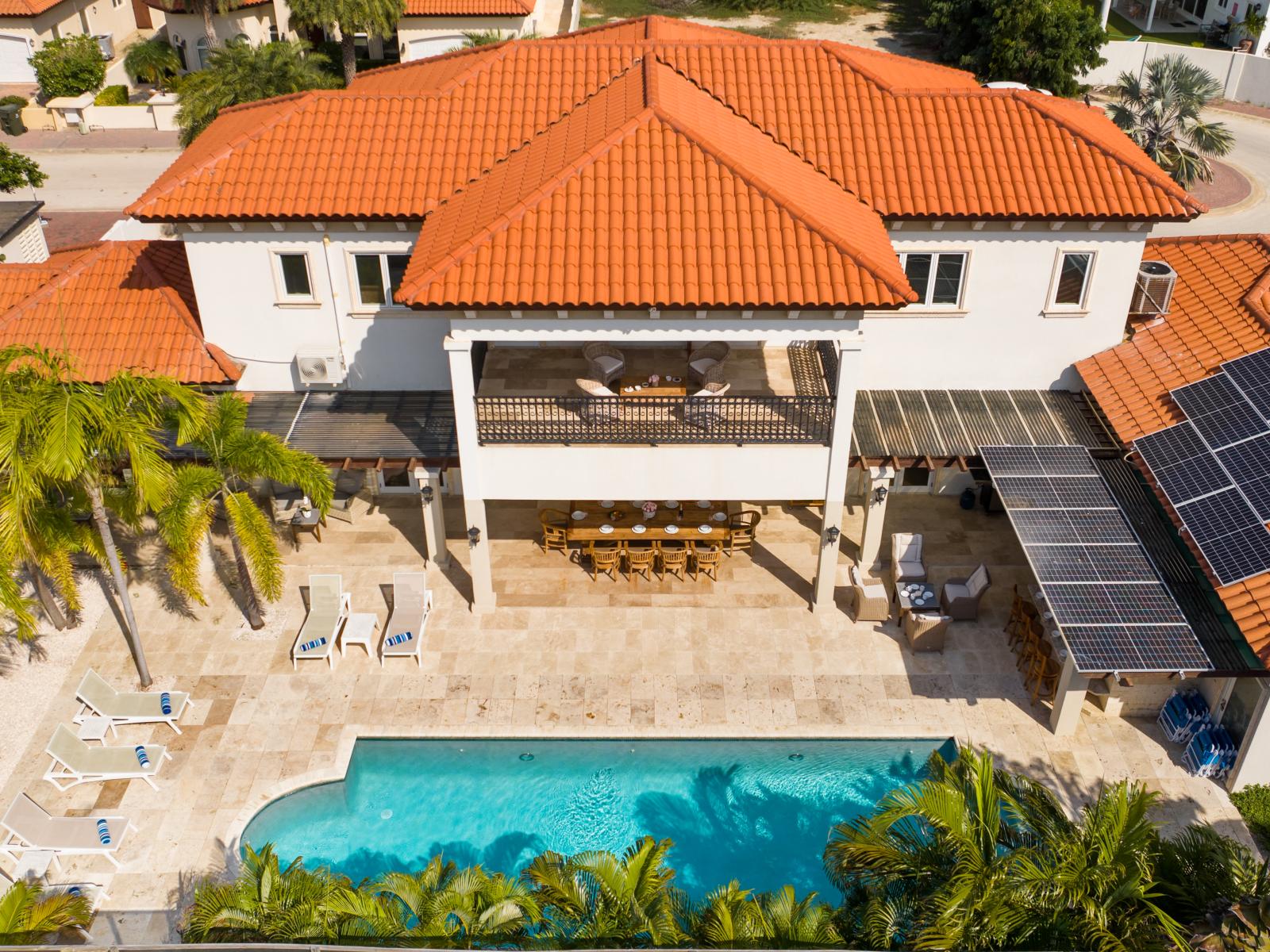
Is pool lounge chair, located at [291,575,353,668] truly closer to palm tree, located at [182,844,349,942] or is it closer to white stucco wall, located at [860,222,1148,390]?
palm tree, located at [182,844,349,942]

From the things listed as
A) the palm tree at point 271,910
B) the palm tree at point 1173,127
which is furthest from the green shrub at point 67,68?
the palm tree at point 271,910

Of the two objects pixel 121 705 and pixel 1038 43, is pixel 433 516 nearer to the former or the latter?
pixel 121 705

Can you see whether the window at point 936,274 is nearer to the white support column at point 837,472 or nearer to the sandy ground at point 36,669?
the white support column at point 837,472

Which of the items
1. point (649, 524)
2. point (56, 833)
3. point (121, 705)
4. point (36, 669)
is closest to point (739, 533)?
point (649, 524)

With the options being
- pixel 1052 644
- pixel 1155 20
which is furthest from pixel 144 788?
pixel 1155 20

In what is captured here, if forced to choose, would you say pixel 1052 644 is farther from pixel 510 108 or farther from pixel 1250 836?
pixel 510 108

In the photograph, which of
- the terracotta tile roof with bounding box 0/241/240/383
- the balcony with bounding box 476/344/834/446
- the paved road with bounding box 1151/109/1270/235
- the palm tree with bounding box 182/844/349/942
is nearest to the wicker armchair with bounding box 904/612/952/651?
the balcony with bounding box 476/344/834/446
